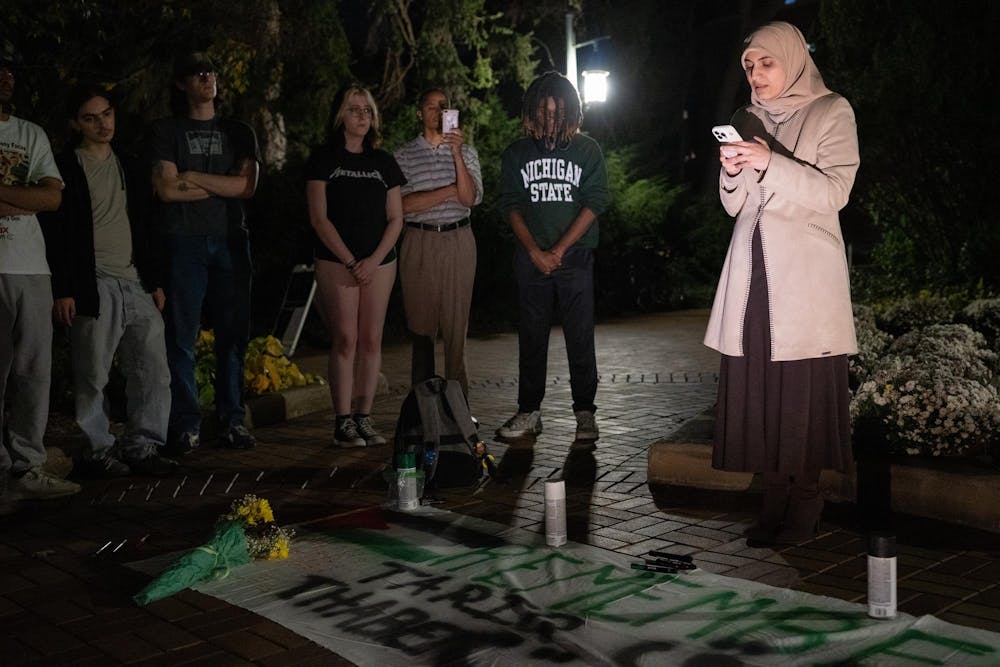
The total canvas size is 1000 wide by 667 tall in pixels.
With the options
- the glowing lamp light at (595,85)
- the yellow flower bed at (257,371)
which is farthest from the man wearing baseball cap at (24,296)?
the glowing lamp light at (595,85)

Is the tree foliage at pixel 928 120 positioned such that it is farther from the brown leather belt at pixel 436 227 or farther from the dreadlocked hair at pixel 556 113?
the brown leather belt at pixel 436 227

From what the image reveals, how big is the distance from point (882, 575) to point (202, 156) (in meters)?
4.57

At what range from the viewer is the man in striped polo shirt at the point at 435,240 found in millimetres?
6945

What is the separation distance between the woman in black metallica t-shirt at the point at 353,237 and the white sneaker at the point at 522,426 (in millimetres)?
769

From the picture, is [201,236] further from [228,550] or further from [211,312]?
[228,550]

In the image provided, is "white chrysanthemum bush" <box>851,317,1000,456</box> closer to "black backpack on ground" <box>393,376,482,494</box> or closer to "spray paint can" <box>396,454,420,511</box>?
"black backpack on ground" <box>393,376,482,494</box>

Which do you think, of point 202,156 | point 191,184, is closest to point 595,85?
point 202,156

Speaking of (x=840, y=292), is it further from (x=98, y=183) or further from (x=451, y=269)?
(x=98, y=183)

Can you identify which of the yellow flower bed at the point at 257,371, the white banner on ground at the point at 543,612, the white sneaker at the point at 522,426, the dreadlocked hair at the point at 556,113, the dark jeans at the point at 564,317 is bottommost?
the white banner on ground at the point at 543,612

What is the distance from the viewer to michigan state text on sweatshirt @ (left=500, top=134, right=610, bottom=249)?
6.86 m

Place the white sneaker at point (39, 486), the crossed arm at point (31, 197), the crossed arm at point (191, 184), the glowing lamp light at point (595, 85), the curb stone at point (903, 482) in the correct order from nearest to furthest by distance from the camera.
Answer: the curb stone at point (903, 482)
the crossed arm at point (31, 197)
the white sneaker at point (39, 486)
the crossed arm at point (191, 184)
the glowing lamp light at point (595, 85)

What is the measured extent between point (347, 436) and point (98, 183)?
200 centimetres

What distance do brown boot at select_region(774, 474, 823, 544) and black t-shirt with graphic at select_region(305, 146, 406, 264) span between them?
3137 millimetres

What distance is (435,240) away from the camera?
22.9 ft
